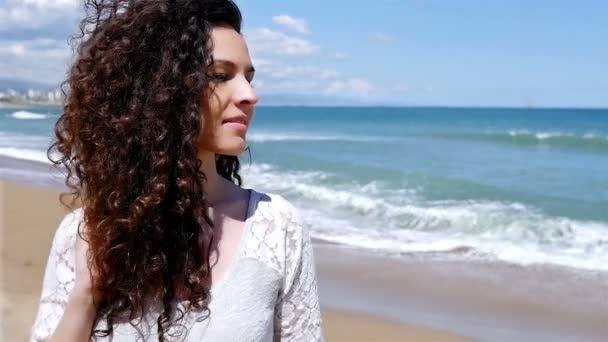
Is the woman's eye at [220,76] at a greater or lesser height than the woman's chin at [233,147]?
greater

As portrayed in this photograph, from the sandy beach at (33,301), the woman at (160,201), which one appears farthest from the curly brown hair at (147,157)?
the sandy beach at (33,301)

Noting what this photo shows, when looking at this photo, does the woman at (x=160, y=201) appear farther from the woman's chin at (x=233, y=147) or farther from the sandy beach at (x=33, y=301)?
the sandy beach at (x=33, y=301)

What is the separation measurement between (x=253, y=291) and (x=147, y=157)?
36cm

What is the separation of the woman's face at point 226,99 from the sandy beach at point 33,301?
11.7 feet

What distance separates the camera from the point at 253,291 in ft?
4.81

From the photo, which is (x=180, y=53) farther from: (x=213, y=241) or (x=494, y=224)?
(x=494, y=224)

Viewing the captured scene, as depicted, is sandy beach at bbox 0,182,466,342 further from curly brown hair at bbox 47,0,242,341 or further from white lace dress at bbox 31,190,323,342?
curly brown hair at bbox 47,0,242,341

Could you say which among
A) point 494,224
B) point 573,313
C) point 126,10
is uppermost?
point 126,10

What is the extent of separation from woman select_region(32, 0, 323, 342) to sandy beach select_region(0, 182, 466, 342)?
342cm

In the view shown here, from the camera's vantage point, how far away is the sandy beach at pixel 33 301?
193 inches

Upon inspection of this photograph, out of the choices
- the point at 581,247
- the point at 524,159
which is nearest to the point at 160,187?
the point at 581,247

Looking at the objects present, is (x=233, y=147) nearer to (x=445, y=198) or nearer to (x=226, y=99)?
(x=226, y=99)

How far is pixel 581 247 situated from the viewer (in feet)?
27.7

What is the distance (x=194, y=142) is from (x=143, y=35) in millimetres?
246
